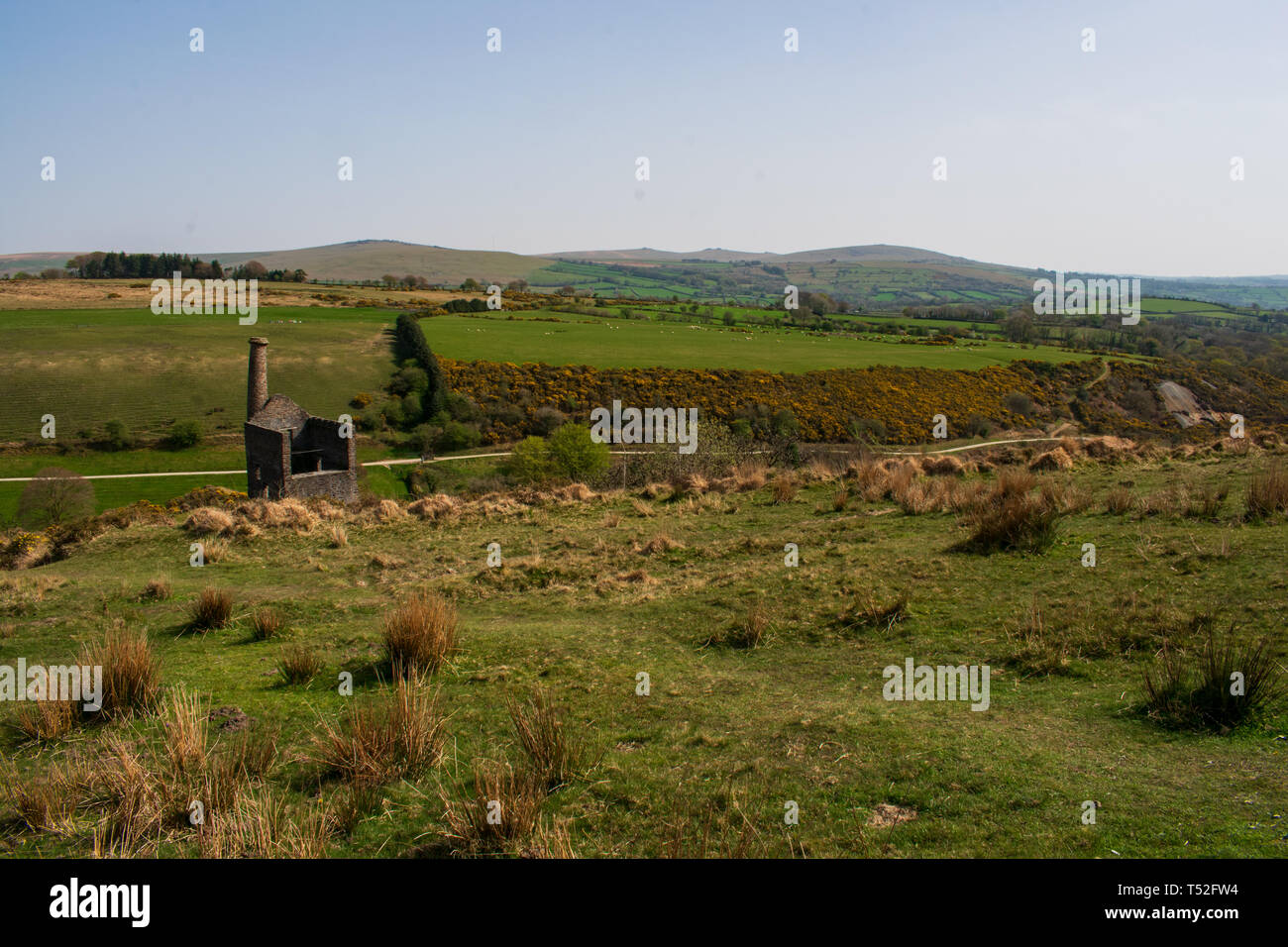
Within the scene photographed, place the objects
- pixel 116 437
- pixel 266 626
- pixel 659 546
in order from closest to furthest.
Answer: pixel 266 626 → pixel 659 546 → pixel 116 437

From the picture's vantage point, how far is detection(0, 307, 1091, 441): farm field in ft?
209

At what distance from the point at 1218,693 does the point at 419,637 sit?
7.24 meters

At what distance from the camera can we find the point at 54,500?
42.7m

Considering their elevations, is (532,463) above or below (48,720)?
below

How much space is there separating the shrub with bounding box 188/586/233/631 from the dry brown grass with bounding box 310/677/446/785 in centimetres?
546

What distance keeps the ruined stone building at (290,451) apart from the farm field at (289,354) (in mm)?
37301

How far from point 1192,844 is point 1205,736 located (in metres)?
1.76

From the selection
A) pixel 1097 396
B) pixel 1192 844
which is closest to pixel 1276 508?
pixel 1192 844

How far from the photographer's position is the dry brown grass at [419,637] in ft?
26.4

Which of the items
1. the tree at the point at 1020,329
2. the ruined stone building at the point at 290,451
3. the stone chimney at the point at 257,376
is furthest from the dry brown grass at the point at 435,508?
the tree at the point at 1020,329
